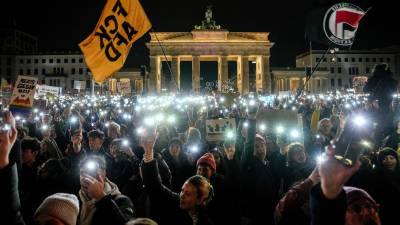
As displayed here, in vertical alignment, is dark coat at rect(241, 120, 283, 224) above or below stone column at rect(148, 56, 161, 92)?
below

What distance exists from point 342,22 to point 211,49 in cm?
7189

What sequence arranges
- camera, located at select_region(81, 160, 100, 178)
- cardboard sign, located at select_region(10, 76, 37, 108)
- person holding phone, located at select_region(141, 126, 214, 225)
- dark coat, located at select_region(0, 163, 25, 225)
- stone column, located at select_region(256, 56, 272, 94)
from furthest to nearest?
stone column, located at select_region(256, 56, 272, 94) < cardboard sign, located at select_region(10, 76, 37, 108) < person holding phone, located at select_region(141, 126, 214, 225) < camera, located at select_region(81, 160, 100, 178) < dark coat, located at select_region(0, 163, 25, 225)

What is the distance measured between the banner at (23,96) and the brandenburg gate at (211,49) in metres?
69.5

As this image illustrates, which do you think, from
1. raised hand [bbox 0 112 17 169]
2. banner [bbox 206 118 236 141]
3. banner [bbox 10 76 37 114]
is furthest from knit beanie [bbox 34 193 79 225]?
banner [bbox 206 118 236 141]

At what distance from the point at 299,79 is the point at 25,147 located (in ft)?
287

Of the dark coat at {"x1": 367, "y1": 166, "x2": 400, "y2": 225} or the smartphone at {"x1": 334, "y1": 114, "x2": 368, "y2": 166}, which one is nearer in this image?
the smartphone at {"x1": 334, "y1": 114, "x2": 368, "y2": 166}

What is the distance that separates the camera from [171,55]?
259 ft

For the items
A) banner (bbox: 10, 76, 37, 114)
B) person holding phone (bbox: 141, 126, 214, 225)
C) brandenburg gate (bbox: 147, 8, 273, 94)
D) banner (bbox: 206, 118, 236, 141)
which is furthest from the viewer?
brandenburg gate (bbox: 147, 8, 273, 94)

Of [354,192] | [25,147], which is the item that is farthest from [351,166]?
[25,147]

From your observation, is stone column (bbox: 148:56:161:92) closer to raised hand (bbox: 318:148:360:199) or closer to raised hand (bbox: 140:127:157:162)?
raised hand (bbox: 140:127:157:162)

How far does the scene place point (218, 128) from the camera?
8250 mm

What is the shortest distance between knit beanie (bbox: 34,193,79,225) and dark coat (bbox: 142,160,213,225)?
0.87m

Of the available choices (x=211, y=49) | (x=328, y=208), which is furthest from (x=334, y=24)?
(x=211, y=49)

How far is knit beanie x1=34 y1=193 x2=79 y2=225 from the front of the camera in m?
3.34
